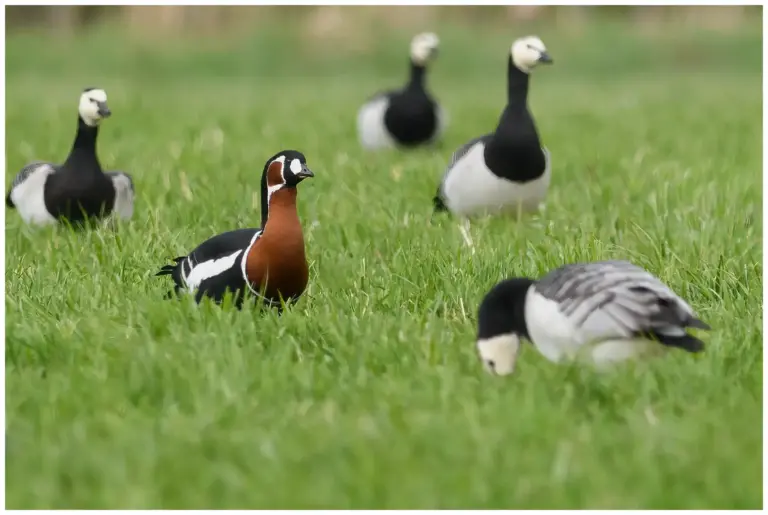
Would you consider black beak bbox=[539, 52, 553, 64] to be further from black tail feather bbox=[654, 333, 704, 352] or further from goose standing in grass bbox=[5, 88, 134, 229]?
black tail feather bbox=[654, 333, 704, 352]

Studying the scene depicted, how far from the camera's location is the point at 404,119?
32.5 ft

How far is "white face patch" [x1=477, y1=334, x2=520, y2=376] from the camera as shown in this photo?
12.7 feet

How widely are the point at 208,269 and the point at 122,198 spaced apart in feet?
6.94

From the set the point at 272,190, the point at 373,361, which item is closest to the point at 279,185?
the point at 272,190

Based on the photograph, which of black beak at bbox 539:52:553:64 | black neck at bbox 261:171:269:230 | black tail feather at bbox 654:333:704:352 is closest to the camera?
black tail feather at bbox 654:333:704:352

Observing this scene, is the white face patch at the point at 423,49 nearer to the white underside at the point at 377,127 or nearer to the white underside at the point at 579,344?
the white underside at the point at 377,127

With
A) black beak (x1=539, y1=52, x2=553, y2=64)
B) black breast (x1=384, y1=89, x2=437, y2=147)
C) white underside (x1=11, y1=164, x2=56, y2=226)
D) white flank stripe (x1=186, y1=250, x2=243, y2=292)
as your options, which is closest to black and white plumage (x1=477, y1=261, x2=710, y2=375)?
white flank stripe (x1=186, y1=250, x2=243, y2=292)

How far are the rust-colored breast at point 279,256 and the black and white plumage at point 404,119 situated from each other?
5361 mm

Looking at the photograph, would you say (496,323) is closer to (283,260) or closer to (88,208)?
(283,260)

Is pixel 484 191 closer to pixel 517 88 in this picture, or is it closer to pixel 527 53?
pixel 517 88

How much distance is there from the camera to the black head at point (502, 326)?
389cm

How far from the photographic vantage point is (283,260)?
4.52 metres

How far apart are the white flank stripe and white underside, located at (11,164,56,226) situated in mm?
2072

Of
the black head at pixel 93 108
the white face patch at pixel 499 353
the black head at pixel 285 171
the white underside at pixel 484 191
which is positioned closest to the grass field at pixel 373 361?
the white face patch at pixel 499 353
